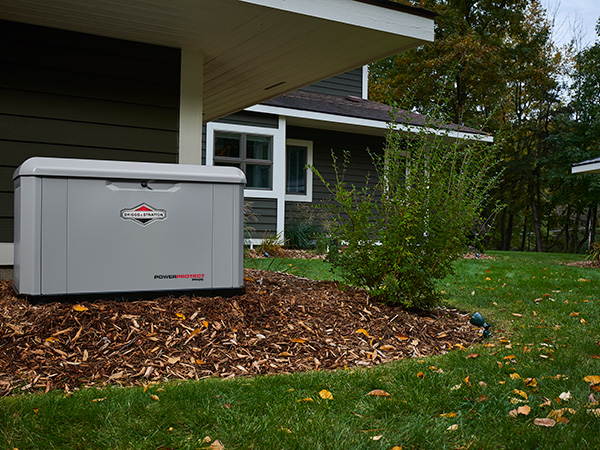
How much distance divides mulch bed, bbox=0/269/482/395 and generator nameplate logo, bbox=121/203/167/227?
1.74 ft

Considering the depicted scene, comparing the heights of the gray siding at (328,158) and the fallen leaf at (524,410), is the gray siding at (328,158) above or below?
above

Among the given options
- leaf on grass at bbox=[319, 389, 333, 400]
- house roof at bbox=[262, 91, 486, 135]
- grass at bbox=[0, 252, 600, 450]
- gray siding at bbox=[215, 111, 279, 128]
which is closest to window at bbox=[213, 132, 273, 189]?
gray siding at bbox=[215, 111, 279, 128]

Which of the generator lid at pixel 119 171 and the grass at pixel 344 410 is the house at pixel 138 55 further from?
the grass at pixel 344 410

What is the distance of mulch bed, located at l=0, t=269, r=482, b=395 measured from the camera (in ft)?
9.62

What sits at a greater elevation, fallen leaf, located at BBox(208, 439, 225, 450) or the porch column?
the porch column

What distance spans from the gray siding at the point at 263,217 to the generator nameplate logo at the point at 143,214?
22.9 ft

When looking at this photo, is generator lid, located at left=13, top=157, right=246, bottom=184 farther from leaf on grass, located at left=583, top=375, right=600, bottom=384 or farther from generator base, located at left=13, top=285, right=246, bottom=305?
leaf on grass, located at left=583, top=375, right=600, bottom=384

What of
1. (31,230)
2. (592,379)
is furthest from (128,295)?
(592,379)

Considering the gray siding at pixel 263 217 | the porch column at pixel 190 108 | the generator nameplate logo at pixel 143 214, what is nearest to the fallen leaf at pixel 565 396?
the generator nameplate logo at pixel 143 214

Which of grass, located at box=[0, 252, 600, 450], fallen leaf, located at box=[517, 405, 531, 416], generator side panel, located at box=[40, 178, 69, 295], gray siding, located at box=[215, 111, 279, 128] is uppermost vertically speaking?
gray siding, located at box=[215, 111, 279, 128]

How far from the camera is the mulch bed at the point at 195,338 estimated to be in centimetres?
293

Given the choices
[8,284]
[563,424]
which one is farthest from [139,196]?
[563,424]

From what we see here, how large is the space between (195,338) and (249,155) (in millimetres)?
7849

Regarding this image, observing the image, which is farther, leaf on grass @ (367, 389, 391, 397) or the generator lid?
the generator lid
